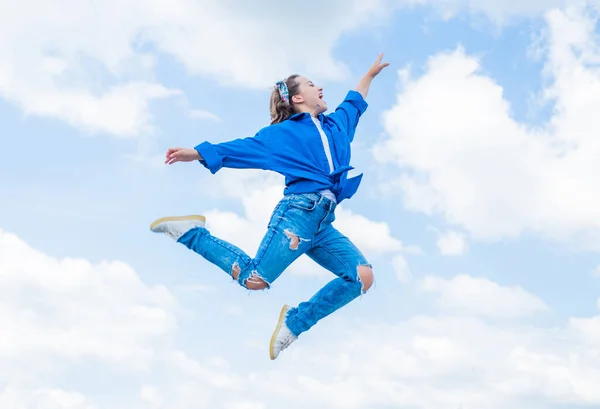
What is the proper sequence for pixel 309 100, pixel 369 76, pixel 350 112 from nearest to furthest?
1. pixel 309 100
2. pixel 350 112
3. pixel 369 76

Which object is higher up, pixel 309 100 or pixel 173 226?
pixel 309 100

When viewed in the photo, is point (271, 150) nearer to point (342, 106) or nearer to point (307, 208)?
point (307, 208)

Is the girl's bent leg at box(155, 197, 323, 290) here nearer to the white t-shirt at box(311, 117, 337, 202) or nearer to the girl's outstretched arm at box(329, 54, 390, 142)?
the white t-shirt at box(311, 117, 337, 202)

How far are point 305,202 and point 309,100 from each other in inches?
51.2

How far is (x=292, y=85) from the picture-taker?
25.2 ft

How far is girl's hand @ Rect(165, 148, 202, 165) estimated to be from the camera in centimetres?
663

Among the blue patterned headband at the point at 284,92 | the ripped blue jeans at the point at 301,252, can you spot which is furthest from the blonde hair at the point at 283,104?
the ripped blue jeans at the point at 301,252

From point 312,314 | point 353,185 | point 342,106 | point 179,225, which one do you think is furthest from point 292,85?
point 312,314

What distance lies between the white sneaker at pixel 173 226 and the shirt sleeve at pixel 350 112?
2.02 meters

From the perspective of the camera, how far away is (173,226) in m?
6.98

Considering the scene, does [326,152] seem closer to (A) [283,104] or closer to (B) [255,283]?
(A) [283,104]

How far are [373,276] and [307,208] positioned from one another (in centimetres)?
99

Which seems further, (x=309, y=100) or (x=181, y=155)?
(x=309, y=100)

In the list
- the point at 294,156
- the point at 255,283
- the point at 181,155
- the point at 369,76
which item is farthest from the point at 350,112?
the point at 255,283
